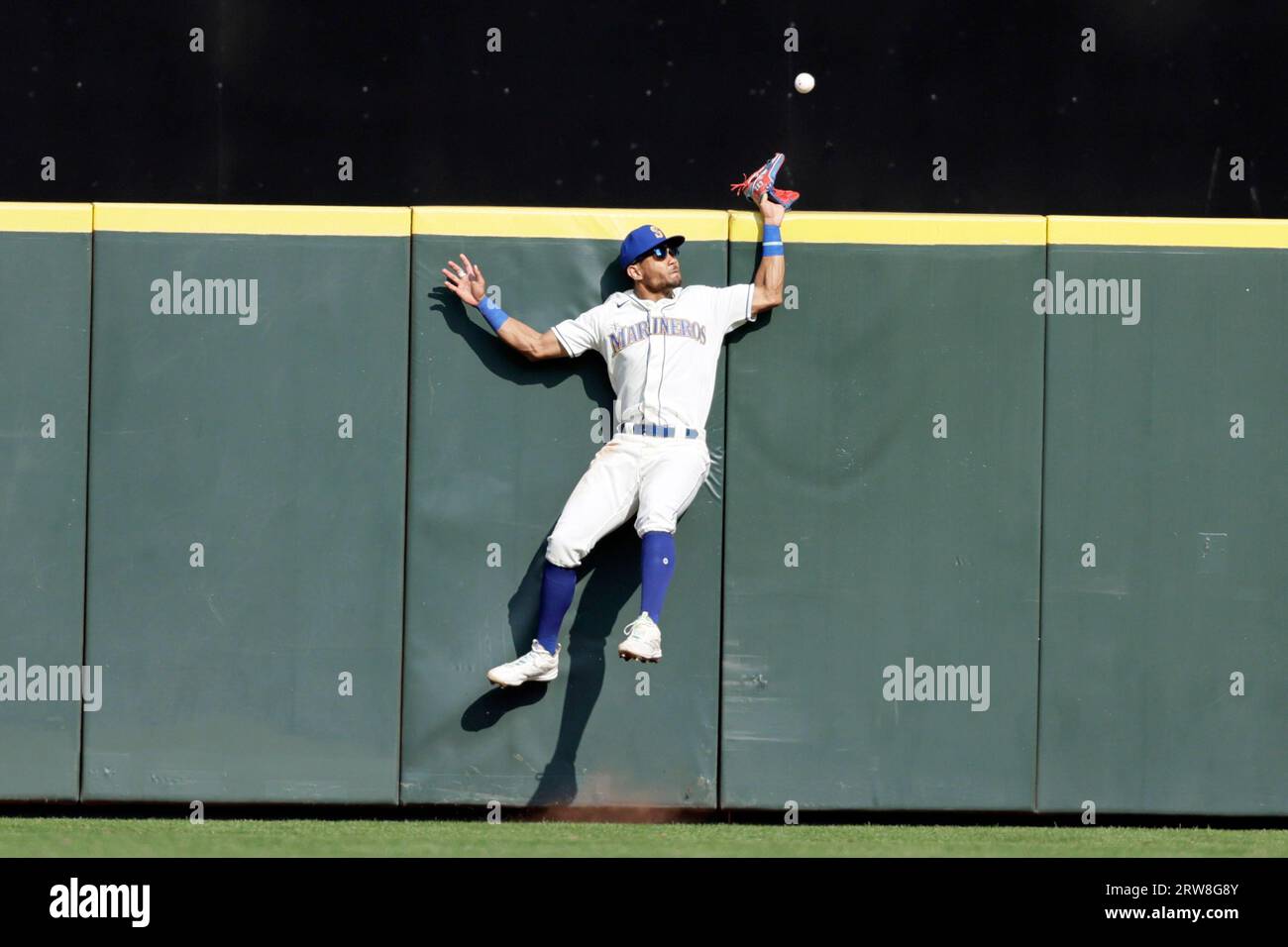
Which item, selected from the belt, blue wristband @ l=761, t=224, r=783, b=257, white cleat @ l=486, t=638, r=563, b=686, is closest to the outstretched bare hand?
the belt

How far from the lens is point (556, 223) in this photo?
24.5ft

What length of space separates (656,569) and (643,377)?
733 mm

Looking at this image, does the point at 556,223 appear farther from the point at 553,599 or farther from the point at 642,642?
the point at 642,642

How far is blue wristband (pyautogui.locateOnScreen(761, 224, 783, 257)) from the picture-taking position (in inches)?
290

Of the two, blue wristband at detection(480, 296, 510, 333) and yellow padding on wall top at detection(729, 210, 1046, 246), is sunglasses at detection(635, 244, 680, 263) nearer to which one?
yellow padding on wall top at detection(729, 210, 1046, 246)

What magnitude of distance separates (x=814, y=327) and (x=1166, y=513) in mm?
1528

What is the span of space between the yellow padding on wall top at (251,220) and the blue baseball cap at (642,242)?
0.85 meters

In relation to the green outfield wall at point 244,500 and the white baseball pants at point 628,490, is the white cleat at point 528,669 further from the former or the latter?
the green outfield wall at point 244,500

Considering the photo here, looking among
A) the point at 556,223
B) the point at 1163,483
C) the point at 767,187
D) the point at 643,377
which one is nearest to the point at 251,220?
the point at 556,223

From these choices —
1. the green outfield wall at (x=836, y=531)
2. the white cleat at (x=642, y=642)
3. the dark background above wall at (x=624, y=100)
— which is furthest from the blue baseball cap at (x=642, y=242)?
the dark background above wall at (x=624, y=100)

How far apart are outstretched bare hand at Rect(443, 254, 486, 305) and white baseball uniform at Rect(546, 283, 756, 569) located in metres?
0.32

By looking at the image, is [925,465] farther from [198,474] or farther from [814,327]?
[198,474]

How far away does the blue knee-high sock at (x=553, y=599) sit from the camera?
725 centimetres

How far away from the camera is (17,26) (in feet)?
30.1
